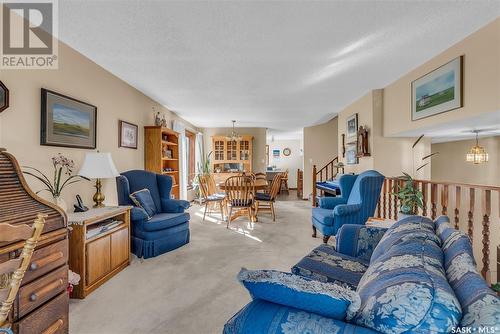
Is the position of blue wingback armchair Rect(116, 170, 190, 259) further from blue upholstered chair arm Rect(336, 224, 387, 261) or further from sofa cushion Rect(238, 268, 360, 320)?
sofa cushion Rect(238, 268, 360, 320)

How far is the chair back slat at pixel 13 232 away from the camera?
0.91m

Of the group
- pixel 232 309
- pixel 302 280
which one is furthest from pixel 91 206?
pixel 302 280

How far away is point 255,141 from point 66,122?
19.5 ft

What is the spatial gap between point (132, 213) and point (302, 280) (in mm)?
2663

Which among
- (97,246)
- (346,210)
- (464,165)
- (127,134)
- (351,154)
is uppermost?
(127,134)

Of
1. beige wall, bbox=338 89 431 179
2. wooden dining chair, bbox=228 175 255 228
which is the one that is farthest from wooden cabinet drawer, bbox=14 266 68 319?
beige wall, bbox=338 89 431 179

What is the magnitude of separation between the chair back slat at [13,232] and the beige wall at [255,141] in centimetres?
723

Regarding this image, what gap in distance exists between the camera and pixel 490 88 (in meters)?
2.32

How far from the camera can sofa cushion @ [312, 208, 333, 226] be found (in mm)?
3143

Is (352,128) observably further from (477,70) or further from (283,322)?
(283,322)

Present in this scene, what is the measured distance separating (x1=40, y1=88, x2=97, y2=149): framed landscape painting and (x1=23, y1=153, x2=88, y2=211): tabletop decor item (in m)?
0.18

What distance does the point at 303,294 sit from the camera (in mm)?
767

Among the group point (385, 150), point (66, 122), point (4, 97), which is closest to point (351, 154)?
point (385, 150)

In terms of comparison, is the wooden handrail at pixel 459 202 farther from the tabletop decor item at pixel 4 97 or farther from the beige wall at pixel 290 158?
the beige wall at pixel 290 158
